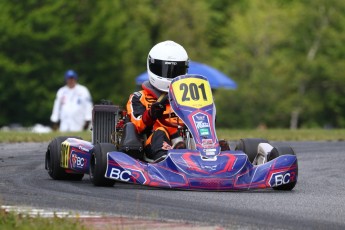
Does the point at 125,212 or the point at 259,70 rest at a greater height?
the point at 125,212

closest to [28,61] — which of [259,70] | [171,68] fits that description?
[259,70]

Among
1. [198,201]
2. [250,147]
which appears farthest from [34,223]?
[250,147]

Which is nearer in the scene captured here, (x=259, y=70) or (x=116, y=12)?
(x=259, y=70)

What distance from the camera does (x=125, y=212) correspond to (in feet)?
30.2

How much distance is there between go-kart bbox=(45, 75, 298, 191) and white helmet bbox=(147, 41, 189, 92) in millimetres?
467

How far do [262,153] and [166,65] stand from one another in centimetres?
135

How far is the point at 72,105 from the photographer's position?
928 inches

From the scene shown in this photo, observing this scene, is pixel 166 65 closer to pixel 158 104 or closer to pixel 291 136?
pixel 158 104

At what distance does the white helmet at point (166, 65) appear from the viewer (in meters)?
12.7

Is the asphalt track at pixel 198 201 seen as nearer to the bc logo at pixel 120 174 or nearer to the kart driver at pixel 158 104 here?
the bc logo at pixel 120 174

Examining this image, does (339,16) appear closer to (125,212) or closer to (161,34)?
(161,34)

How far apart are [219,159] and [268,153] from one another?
1223mm

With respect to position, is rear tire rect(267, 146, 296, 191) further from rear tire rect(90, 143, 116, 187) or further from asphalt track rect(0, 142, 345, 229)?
rear tire rect(90, 143, 116, 187)

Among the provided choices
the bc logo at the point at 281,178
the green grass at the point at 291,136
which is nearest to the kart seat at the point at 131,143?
the bc logo at the point at 281,178
